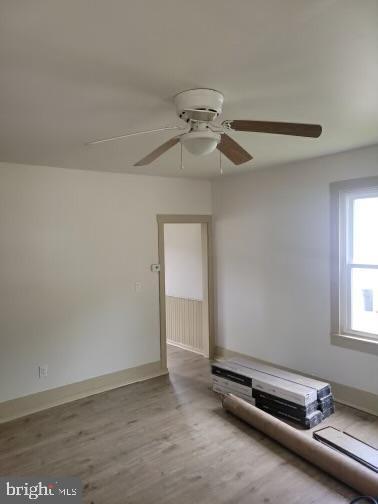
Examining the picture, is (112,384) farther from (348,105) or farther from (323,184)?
(348,105)

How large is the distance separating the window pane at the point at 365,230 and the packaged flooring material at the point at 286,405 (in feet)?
4.93

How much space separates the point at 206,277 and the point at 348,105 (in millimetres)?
3382

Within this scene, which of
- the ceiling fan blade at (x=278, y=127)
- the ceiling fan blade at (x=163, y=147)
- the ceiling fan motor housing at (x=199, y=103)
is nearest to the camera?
the ceiling fan blade at (x=278, y=127)

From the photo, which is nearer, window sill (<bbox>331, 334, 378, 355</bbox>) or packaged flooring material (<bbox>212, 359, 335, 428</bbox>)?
packaged flooring material (<bbox>212, 359, 335, 428</bbox>)

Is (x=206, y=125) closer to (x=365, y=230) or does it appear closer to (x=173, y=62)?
(x=173, y=62)

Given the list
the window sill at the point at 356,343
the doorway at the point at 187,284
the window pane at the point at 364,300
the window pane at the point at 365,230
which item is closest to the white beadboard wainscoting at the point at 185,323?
the doorway at the point at 187,284

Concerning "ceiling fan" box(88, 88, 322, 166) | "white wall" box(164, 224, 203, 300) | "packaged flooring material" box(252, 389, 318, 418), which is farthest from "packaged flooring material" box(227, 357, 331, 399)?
"ceiling fan" box(88, 88, 322, 166)

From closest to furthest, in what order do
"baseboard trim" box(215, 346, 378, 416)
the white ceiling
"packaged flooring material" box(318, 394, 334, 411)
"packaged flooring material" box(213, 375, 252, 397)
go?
the white ceiling < "packaged flooring material" box(318, 394, 334, 411) < "baseboard trim" box(215, 346, 378, 416) < "packaged flooring material" box(213, 375, 252, 397)

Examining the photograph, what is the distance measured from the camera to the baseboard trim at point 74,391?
372cm

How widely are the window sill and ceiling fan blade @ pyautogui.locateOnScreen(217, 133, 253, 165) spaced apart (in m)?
2.32

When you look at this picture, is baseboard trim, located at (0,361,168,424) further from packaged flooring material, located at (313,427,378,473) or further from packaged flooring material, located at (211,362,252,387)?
packaged flooring material, located at (313,427,378,473)

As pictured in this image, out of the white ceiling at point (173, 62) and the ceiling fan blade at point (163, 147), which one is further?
the ceiling fan blade at point (163, 147)

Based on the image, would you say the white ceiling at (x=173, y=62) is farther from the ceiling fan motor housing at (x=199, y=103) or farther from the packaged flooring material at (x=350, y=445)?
the packaged flooring material at (x=350, y=445)

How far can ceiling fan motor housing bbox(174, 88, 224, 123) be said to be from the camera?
193 cm
